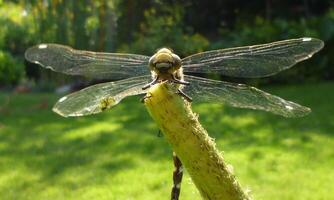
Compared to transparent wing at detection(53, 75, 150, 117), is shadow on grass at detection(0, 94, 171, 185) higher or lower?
lower

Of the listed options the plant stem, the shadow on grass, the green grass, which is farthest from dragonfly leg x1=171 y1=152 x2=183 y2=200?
the shadow on grass

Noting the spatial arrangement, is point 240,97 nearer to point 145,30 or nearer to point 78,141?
point 78,141

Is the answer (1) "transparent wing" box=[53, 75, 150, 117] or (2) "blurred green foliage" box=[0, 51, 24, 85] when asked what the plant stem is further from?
(2) "blurred green foliage" box=[0, 51, 24, 85]

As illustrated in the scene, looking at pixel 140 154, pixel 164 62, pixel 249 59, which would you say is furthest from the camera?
pixel 140 154

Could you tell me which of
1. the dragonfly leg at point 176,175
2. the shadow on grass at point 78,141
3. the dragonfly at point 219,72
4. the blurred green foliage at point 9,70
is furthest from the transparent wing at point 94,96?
the blurred green foliage at point 9,70

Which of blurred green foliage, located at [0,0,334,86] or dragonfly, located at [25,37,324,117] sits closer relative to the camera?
dragonfly, located at [25,37,324,117]

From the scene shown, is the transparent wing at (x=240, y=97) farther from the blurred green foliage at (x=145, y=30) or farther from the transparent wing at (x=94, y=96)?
the blurred green foliage at (x=145, y=30)

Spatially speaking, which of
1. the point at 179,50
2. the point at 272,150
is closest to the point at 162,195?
the point at 272,150

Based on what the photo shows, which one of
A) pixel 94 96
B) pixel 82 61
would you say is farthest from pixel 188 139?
pixel 82 61
